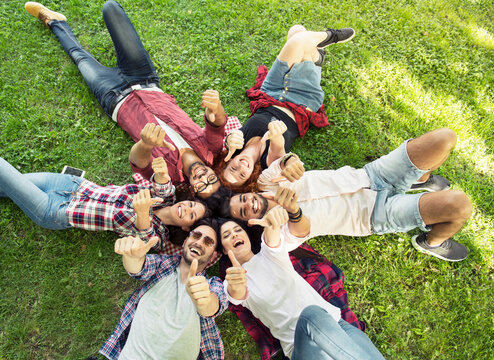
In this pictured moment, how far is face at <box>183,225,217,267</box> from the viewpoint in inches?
114

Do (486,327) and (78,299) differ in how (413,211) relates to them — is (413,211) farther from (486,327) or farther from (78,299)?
(78,299)

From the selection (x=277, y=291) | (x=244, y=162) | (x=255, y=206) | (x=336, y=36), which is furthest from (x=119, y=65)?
(x=277, y=291)

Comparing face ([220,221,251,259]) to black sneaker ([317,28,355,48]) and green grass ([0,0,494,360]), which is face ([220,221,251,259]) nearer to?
green grass ([0,0,494,360])

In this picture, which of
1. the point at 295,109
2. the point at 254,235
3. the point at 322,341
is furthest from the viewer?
the point at 295,109

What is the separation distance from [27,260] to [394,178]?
4.10 metres

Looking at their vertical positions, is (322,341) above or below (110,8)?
below

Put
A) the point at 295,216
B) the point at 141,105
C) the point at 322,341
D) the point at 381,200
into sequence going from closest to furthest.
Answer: the point at 322,341, the point at 295,216, the point at 381,200, the point at 141,105

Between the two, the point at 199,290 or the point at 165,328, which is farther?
the point at 165,328

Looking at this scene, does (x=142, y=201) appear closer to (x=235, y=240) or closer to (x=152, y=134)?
(x=152, y=134)

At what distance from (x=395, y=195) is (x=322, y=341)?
73.2 inches

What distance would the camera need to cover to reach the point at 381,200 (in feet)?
10.7

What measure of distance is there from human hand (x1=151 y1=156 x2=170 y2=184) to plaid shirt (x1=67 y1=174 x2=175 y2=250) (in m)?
0.05

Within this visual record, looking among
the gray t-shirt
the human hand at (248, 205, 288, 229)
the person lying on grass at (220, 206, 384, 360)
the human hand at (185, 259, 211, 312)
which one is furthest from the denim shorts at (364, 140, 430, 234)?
the gray t-shirt

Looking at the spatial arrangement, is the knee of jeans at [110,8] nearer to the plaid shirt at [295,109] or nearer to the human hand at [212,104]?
the human hand at [212,104]
